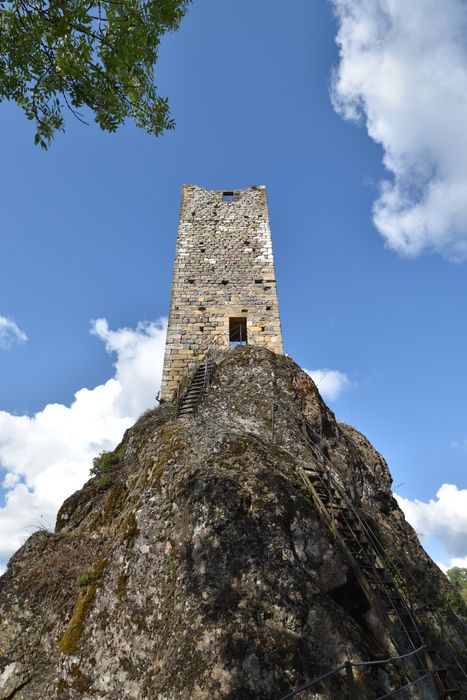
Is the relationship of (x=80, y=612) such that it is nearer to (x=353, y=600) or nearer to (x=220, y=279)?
(x=353, y=600)

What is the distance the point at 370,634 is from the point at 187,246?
527 inches

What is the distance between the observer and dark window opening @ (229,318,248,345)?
14.2 meters

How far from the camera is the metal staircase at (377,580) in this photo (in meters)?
4.79

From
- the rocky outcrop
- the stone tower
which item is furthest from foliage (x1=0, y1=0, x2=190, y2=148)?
the stone tower

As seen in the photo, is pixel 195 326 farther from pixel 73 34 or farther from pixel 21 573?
pixel 73 34

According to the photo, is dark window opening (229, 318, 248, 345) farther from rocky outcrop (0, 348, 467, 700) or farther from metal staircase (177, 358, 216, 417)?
rocky outcrop (0, 348, 467, 700)

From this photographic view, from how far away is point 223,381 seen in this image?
1009cm

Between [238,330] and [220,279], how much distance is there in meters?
1.89

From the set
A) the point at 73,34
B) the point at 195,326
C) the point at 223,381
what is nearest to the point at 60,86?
the point at 73,34

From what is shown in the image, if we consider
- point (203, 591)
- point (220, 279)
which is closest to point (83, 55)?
point (203, 591)

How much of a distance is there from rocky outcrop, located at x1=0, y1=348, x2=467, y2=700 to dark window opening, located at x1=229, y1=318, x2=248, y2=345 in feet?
21.1

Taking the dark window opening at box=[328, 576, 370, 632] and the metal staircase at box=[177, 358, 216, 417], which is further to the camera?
the metal staircase at box=[177, 358, 216, 417]

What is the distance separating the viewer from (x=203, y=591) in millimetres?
4664

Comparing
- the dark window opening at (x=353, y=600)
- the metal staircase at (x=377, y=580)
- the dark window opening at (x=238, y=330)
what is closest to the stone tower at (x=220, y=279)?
the dark window opening at (x=238, y=330)
